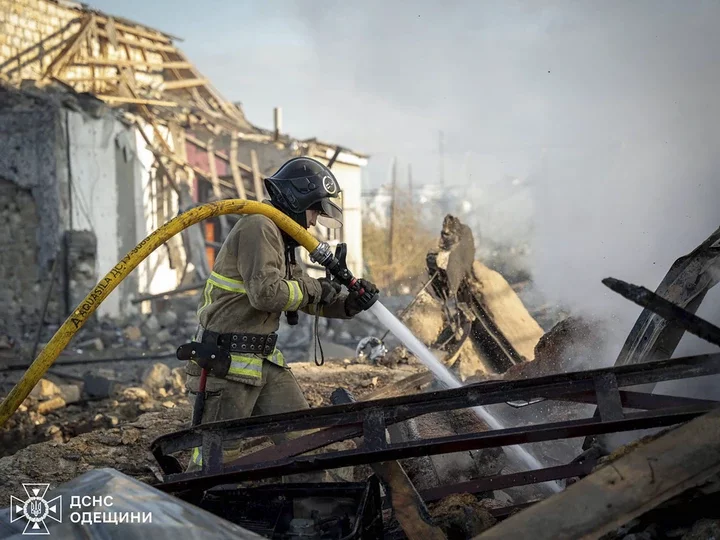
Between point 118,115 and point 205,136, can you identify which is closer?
point 118,115

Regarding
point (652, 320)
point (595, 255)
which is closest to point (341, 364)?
point (595, 255)

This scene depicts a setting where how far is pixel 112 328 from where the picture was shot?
11.5m

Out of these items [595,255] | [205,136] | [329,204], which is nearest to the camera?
[329,204]

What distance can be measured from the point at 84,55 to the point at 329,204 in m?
11.6

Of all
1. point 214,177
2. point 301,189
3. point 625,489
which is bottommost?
point 625,489

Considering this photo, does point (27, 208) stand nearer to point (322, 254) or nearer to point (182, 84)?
point (182, 84)

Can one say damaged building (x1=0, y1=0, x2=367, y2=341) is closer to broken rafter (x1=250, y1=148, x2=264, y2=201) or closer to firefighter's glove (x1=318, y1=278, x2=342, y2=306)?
broken rafter (x1=250, y1=148, x2=264, y2=201)

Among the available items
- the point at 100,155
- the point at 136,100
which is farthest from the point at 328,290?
the point at 136,100

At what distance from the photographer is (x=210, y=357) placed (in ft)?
10.6

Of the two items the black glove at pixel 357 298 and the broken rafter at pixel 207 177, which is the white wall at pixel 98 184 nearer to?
the broken rafter at pixel 207 177

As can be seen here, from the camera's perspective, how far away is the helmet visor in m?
3.59

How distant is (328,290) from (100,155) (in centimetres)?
989

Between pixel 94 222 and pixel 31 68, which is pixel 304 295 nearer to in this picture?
pixel 94 222

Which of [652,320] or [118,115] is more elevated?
[118,115]
